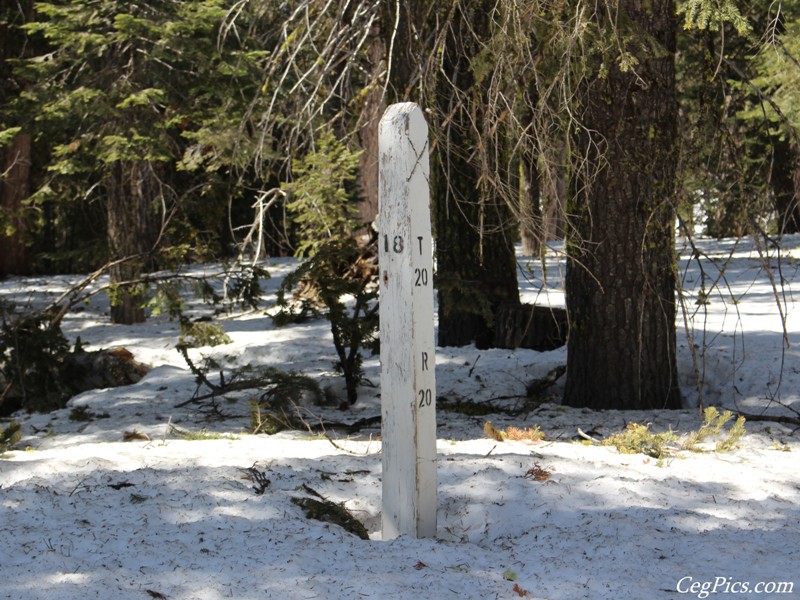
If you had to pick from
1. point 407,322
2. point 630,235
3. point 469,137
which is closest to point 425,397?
point 407,322

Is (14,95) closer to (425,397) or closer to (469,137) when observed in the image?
(469,137)

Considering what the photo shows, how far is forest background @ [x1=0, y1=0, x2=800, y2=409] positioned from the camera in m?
5.57

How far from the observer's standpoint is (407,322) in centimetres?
375

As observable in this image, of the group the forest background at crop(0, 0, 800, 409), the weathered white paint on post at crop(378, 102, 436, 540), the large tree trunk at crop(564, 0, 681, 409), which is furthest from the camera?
the large tree trunk at crop(564, 0, 681, 409)

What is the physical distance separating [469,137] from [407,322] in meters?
4.25

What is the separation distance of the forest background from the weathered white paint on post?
109cm

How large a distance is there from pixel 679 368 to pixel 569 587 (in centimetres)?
496

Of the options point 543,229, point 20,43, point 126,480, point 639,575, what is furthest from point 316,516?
point 20,43

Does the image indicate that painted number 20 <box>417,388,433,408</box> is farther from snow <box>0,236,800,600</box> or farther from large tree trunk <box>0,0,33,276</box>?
large tree trunk <box>0,0,33,276</box>

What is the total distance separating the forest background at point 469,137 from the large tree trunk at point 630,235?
2 cm

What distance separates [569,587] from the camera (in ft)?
10.9

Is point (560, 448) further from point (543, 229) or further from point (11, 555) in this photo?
point (11, 555)

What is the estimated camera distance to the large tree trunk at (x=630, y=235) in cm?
643

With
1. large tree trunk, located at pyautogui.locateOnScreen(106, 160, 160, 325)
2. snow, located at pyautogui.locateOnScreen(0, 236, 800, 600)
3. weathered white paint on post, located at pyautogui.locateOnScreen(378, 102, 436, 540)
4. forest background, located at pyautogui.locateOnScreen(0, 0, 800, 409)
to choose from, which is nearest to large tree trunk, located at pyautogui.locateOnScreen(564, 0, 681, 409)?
forest background, located at pyautogui.locateOnScreen(0, 0, 800, 409)
